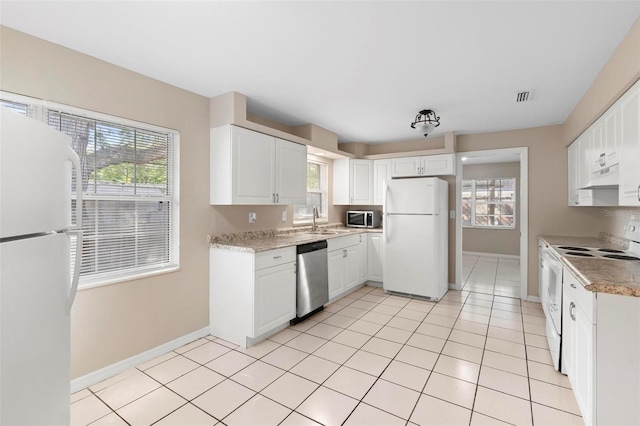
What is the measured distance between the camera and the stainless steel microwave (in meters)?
5.13

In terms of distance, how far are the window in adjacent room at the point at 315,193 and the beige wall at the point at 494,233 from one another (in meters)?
4.56

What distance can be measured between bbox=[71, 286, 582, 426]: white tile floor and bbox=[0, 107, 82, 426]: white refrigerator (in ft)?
3.13

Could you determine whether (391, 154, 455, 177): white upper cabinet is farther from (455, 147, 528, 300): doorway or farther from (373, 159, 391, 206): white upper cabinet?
(455, 147, 528, 300): doorway

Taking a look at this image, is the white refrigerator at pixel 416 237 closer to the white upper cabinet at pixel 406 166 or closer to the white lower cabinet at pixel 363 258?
the white lower cabinet at pixel 363 258

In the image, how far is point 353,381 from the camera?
2299 mm

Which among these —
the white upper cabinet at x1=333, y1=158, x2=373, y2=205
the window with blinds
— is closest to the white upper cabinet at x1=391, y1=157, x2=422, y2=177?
the white upper cabinet at x1=333, y1=158, x2=373, y2=205

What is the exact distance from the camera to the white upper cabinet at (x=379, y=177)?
510cm

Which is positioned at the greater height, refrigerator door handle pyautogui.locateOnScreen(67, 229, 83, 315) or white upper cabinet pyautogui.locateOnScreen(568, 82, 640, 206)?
white upper cabinet pyautogui.locateOnScreen(568, 82, 640, 206)

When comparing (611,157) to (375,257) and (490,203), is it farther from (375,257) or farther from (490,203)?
(490,203)

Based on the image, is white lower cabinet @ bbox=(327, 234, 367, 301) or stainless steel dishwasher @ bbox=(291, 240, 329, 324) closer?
stainless steel dishwasher @ bbox=(291, 240, 329, 324)

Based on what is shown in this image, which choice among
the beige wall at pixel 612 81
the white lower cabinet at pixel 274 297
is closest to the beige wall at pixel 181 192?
the white lower cabinet at pixel 274 297

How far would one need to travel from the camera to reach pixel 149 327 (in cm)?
263

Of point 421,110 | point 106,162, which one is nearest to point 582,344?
point 421,110

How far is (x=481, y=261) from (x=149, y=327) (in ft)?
22.4
